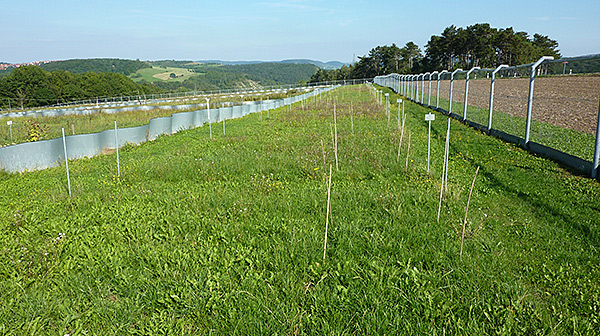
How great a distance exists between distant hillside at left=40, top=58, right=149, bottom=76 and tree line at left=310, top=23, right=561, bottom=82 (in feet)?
325

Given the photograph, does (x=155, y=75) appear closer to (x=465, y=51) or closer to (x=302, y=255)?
(x=465, y=51)

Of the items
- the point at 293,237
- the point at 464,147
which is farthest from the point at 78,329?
the point at 464,147

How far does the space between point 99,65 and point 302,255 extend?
198999mm

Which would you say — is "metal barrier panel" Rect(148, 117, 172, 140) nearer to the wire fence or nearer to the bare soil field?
the wire fence

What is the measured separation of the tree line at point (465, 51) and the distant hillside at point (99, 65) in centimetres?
9892

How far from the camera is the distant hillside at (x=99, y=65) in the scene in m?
160

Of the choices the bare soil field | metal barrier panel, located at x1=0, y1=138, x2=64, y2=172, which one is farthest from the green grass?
the bare soil field

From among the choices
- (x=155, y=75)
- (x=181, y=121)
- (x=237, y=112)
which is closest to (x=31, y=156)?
(x=181, y=121)

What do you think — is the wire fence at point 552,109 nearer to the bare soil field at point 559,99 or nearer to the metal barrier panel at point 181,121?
the bare soil field at point 559,99

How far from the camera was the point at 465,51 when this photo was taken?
7856 centimetres

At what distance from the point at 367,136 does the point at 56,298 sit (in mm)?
10872

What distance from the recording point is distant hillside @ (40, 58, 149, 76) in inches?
6299

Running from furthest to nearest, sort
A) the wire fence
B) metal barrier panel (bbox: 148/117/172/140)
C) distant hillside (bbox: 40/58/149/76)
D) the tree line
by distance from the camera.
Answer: distant hillside (bbox: 40/58/149/76) < the tree line < metal barrier panel (bbox: 148/117/172/140) < the wire fence

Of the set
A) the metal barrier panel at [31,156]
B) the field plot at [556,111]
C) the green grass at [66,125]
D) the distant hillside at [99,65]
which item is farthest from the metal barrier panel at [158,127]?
the distant hillside at [99,65]
